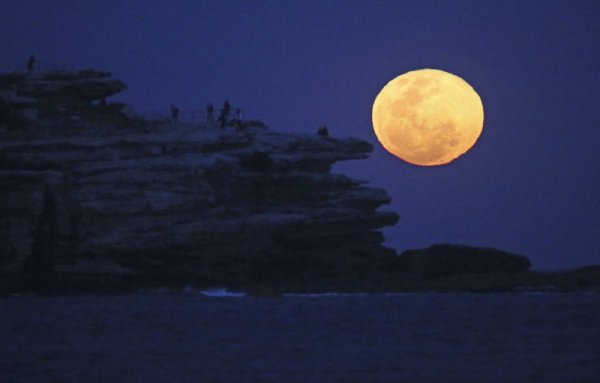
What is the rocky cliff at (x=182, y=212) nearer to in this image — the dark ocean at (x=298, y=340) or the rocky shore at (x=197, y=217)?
the rocky shore at (x=197, y=217)

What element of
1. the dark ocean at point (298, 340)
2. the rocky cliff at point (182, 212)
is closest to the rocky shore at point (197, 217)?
the rocky cliff at point (182, 212)

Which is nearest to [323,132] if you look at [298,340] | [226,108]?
[226,108]

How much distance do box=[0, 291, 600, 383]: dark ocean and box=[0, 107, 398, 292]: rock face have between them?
6.52 m

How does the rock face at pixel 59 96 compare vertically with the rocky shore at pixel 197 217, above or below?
above

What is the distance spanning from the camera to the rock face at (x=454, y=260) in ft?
333

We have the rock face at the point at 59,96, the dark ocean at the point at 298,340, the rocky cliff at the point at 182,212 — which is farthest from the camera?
the rock face at the point at 59,96

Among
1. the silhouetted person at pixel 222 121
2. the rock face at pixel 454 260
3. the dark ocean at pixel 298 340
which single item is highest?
the silhouetted person at pixel 222 121

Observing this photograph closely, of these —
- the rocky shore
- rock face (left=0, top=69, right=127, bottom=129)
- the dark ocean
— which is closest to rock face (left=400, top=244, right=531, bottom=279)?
the rocky shore

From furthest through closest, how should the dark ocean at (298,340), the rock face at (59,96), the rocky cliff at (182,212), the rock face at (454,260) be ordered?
the rock face at (59,96) → the rock face at (454,260) → the rocky cliff at (182,212) → the dark ocean at (298,340)

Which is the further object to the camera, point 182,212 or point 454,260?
point 454,260

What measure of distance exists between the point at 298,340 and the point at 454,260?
48.3 meters

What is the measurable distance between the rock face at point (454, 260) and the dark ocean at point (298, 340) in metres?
12.3

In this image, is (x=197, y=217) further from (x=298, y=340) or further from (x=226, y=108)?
(x=298, y=340)

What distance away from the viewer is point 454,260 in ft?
333
